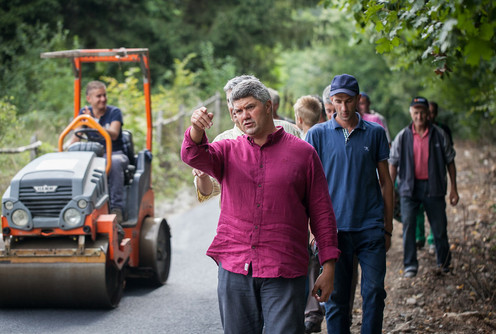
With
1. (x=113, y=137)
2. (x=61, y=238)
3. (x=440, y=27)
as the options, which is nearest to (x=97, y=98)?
(x=113, y=137)

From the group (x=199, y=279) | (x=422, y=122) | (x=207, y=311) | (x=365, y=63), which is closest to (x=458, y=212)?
(x=422, y=122)

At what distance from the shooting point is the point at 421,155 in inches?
327

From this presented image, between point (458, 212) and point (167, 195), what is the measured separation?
6312 mm

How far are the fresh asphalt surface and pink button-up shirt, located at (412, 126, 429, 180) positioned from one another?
9.27 feet

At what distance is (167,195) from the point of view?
15.3 meters

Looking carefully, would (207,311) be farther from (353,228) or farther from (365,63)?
(365,63)

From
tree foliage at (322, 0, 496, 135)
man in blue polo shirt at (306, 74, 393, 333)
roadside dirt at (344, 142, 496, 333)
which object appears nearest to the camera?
tree foliage at (322, 0, 496, 135)

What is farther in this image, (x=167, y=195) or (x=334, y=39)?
(x=334, y=39)

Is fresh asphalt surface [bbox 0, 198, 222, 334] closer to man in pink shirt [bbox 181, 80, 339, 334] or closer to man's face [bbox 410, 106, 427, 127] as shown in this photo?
man in pink shirt [bbox 181, 80, 339, 334]

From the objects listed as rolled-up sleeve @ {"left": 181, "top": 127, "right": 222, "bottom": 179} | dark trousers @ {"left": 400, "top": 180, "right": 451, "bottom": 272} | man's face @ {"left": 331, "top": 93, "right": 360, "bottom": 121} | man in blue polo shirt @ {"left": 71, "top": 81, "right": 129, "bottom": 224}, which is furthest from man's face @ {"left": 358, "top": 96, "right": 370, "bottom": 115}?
rolled-up sleeve @ {"left": 181, "top": 127, "right": 222, "bottom": 179}

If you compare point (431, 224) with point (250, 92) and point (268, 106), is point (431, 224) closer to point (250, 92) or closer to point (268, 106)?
point (268, 106)

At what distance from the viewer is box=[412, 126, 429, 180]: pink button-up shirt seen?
8.25 metres

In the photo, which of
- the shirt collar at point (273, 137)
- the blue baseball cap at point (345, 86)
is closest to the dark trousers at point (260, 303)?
the shirt collar at point (273, 137)

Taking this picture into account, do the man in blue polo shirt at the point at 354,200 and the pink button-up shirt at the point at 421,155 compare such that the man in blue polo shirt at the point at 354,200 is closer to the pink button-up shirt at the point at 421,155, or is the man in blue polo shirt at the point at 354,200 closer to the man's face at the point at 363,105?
the pink button-up shirt at the point at 421,155
